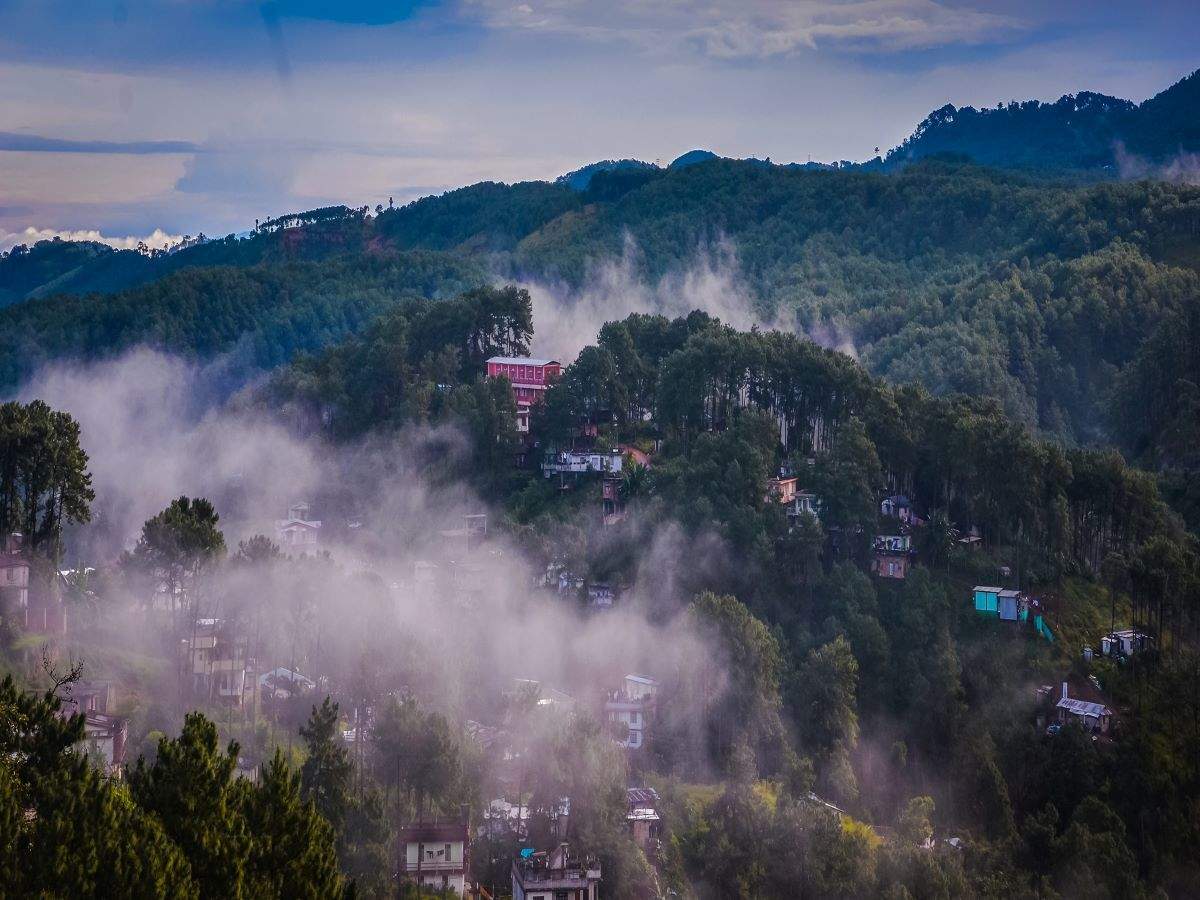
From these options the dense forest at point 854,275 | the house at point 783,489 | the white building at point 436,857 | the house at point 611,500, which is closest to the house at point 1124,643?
the house at point 783,489

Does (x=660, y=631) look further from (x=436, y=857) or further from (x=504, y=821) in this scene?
(x=436, y=857)

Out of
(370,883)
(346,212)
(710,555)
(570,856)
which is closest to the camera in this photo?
(370,883)

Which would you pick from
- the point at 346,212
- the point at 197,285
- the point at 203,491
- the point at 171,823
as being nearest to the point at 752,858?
the point at 171,823

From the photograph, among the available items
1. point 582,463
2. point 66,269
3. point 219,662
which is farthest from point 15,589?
point 66,269

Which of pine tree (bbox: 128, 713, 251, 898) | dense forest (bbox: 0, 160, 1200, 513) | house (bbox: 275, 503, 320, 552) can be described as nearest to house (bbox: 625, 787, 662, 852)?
pine tree (bbox: 128, 713, 251, 898)

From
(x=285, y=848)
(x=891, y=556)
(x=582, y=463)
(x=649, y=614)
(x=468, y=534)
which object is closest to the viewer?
(x=285, y=848)

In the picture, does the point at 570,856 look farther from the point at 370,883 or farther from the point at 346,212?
the point at 346,212
